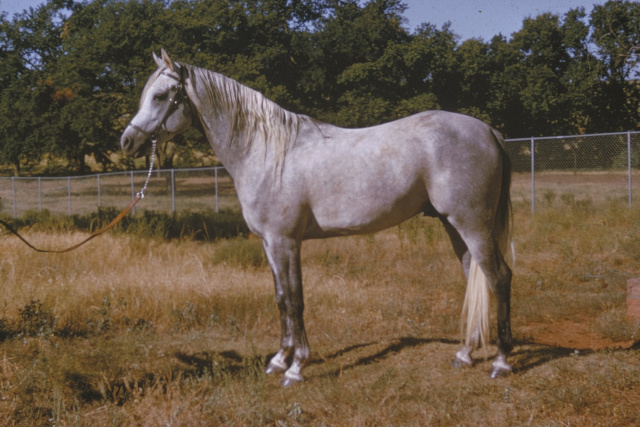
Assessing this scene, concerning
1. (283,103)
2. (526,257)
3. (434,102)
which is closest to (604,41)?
(434,102)

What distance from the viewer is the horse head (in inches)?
157

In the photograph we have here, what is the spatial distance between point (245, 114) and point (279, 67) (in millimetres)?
24073

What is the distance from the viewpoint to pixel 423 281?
7.95m

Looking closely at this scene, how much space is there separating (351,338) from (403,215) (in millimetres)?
1897

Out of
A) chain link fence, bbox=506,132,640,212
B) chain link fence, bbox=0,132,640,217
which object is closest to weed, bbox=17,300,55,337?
chain link fence, bbox=0,132,640,217

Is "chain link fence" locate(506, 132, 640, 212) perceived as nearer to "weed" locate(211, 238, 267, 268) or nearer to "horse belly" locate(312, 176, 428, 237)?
"weed" locate(211, 238, 267, 268)

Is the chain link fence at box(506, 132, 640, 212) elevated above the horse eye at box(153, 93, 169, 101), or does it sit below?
below

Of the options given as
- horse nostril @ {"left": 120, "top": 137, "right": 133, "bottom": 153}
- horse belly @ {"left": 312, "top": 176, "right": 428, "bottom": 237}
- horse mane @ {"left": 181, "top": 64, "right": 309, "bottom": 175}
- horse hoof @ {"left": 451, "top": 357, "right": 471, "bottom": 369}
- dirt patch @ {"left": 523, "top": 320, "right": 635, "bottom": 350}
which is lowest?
dirt patch @ {"left": 523, "top": 320, "right": 635, "bottom": 350}

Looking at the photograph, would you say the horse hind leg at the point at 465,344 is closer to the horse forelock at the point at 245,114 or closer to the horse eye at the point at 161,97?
the horse forelock at the point at 245,114

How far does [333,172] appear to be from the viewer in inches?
157

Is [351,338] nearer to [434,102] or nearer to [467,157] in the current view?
[467,157]

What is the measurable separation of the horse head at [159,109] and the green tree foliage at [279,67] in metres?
17.7

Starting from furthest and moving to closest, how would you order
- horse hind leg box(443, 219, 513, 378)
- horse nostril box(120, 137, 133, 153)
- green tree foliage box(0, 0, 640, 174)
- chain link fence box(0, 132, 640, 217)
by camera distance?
green tree foliage box(0, 0, 640, 174), chain link fence box(0, 132, 640, 217), horse nostril box(120, 137, 133, 153), horse hind leg box(443, 219, 513, 378)

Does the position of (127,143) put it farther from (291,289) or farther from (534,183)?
(534,183)
